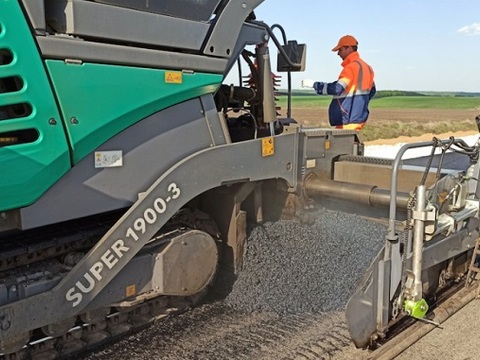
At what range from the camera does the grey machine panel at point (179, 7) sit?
9.89 ft

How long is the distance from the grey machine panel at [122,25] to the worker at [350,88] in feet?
8.49

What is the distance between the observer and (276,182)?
4.14 metres

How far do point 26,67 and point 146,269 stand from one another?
4.79 feet

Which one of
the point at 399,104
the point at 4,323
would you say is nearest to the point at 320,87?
the point at 4,323

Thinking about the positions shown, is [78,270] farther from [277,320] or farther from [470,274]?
[470,274]

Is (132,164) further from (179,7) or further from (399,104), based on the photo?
(399,104)

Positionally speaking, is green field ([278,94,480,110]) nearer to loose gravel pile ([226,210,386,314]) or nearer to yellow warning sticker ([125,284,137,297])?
loose gravel pile ([226,210,386,314])

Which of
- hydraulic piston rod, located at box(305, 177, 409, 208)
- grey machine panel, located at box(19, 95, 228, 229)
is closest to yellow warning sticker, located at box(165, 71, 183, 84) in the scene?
grey machine panel, located at box(19, 95, 228, 229)

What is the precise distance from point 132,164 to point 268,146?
110cm

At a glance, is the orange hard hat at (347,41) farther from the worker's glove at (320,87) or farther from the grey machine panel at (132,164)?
the grey machine panel at (132,164)

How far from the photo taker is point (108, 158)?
296 cm

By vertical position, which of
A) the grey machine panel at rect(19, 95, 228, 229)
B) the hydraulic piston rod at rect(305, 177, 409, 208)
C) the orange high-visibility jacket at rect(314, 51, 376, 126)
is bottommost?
the hydraulic piston rod at rect(305, 177, 409, 208)

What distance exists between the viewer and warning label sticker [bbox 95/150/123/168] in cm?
292

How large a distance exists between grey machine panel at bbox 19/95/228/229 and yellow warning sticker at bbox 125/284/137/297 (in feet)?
1.83
